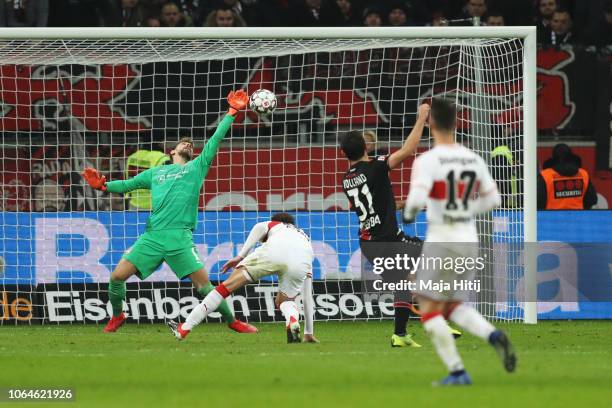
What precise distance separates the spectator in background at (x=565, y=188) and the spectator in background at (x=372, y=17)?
11.8 ft

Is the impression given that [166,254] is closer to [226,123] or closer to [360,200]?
[226,123]

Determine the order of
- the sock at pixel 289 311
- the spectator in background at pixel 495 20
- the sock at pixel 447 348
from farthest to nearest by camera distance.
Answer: the spectator in background at pixel 495 20
the sock at pixel 289 311
the sock at pixel 447 348

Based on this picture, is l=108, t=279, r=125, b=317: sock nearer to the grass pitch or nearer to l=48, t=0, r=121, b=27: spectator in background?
the grass pitch

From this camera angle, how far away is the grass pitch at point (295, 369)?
831 cm

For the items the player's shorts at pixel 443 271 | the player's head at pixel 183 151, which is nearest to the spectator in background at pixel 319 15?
the player's head at pixel 183 151

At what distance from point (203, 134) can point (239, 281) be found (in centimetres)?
560

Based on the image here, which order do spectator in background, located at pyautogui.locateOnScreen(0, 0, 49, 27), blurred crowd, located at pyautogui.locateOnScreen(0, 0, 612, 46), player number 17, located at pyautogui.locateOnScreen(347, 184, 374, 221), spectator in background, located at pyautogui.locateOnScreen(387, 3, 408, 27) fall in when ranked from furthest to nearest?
spectator in background, located at pyautogui.locateOnScreen(387, 3, 408, 27) < blurred crowd, located at pyautogui.locateOnScreen(0, 0, 612, 46) < spectator in background, located at pyautogui.locateOnScreen(0, 0, 49, 27) < player number 17, located at pyautogui.locateOnScreen(347, 184, 374, 221)

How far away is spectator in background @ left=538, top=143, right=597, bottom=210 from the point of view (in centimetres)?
1786

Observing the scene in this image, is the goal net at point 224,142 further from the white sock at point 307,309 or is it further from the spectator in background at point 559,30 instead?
the white sock at point 307,309

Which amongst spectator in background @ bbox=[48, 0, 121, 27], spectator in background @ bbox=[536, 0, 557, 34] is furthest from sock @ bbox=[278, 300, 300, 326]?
spectator in background @ bbox=[536, 0, 557, 34]

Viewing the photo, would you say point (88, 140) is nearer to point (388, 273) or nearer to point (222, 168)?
point (222, 168)

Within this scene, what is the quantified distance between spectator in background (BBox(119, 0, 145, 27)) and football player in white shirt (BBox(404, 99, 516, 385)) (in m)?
11.1

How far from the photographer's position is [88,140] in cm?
1792

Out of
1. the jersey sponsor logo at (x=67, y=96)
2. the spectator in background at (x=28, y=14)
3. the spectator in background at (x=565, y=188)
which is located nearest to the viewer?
the jersey sponsor logo at (x=67, y=96)
